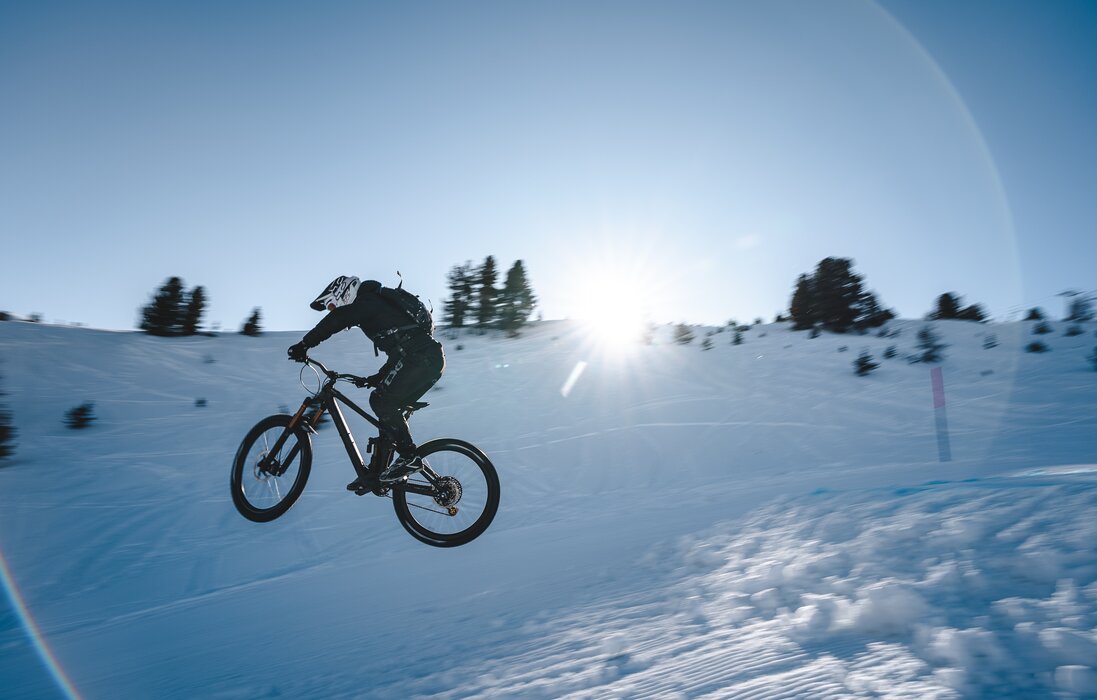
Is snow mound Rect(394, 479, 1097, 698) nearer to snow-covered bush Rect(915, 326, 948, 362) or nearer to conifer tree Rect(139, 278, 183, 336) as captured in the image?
snow-covered bush Rect(915, 326, 948, 362)

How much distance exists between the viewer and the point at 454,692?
7.90 ft

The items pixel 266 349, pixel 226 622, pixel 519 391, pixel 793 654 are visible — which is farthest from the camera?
pixel 266 349

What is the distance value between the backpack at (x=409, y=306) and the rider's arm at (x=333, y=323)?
0.33 meters

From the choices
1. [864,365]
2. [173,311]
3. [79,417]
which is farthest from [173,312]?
[864,365]

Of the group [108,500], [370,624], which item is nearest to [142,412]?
[108,500]

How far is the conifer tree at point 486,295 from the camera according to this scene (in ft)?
88.6

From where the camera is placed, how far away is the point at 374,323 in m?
5.07

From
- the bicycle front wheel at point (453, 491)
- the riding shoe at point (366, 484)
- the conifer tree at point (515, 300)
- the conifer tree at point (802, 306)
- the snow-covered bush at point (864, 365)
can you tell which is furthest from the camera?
the conifer tree at point (515, 300)

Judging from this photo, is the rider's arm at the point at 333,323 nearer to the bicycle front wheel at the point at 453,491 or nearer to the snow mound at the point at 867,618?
the bicycle front wheel at the point at 453,491

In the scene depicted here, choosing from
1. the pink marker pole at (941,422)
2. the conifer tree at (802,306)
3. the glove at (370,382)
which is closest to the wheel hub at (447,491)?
the glove at (370,382)

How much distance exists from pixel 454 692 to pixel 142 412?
1305 centimetres

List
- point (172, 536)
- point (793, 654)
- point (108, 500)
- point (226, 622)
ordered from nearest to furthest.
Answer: point (793, 654) → point (226, 622) → point (172, 536) → point (108, 500)

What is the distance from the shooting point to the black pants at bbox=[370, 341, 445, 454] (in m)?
5.15

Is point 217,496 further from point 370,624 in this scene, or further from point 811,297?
point 811,297
